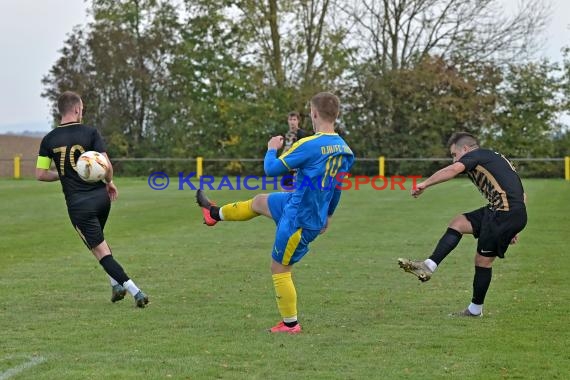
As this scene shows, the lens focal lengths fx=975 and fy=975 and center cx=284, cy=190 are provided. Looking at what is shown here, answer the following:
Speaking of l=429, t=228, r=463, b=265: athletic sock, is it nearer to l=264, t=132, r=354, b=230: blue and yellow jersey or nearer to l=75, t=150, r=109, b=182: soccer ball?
l=264, t=132, r=354, b=230: blue and yellow jersey

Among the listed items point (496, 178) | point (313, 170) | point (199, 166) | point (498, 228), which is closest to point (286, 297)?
point (313, 170)

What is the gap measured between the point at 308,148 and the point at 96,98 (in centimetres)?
4455

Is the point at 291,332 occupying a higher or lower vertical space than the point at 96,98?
lower

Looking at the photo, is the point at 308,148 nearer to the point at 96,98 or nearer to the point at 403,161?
the point at 403,161

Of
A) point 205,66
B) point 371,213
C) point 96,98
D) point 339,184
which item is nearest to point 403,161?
point 205,66

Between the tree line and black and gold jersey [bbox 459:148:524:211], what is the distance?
35.3 meters

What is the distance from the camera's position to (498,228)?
8.16 m

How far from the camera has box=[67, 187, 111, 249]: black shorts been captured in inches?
344

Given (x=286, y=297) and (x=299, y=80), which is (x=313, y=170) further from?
(x=299, y=80)

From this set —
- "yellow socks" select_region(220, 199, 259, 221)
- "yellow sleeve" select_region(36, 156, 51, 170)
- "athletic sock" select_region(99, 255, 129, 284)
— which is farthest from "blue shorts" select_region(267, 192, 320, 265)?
"yellow sleeve" select_region(36, 156, 51, 170)

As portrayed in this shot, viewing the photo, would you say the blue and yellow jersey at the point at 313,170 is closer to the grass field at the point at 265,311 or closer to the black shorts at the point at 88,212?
the grass field at the point at 265,311

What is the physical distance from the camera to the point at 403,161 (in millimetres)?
43469

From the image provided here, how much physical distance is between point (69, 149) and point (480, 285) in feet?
12.3

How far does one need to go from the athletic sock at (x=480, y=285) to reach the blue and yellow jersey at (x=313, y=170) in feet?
5.17
